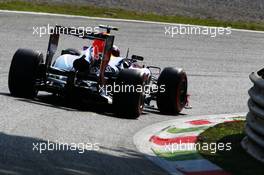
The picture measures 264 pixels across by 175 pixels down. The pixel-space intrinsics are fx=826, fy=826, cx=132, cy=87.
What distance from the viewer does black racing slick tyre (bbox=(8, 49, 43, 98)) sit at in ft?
40.0

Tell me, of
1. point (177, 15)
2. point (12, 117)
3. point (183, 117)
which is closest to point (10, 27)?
point (177, 15)

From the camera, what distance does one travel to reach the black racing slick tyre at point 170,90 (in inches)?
501

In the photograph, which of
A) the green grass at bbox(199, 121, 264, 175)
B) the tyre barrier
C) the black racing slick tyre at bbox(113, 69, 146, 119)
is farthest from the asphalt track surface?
the tyre barrier

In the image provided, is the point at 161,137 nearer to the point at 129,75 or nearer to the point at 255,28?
the point at 129,75

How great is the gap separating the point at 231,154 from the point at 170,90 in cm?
329

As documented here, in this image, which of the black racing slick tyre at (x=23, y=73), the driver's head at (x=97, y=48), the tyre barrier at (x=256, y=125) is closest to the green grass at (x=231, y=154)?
the tyre barrier at (x=256, y=125)

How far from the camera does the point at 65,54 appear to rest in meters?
13.1

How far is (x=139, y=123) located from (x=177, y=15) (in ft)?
51.3

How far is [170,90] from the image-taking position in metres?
12.8

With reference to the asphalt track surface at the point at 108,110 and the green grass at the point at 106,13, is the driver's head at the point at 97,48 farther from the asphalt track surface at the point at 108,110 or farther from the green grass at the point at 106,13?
the green grass at the point at 106,13

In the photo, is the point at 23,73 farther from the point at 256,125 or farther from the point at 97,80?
the point at 256,125

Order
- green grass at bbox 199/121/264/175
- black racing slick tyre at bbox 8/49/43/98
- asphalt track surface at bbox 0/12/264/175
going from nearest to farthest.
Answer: asphalt track surface at bbox 0/12/264/175, green grass at bbox 199/121/264/175, black racing slick tyre at bbox 8/49/43/98

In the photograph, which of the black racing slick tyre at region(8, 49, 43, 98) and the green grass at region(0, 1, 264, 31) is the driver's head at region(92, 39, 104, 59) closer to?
the black racing slick tyre at region(8, 49, 43, 98)

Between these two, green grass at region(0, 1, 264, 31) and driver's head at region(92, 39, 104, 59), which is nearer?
driver's head at region(92, 39, 104, 59)
